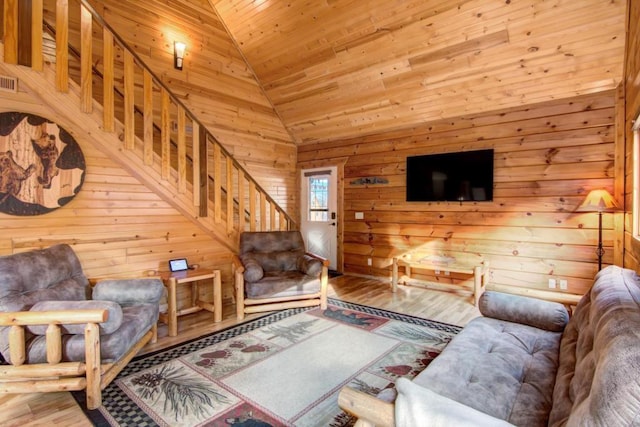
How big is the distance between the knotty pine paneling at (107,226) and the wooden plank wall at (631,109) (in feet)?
14.4

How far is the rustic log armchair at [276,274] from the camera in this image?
3703 mm

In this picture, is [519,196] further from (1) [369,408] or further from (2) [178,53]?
(2) [178,53]

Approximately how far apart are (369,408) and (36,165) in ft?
11.3

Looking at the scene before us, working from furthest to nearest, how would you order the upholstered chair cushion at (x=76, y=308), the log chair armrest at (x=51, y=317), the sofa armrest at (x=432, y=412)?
the upholstered chair cushion at (x=76, y=308) → the log chair armrest at (x=51, y=317) → the sofa armrest at (x=432, y=412)

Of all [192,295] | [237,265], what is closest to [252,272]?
[237,265]

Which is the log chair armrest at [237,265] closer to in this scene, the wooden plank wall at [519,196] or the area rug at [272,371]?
the area rug at [272,371]

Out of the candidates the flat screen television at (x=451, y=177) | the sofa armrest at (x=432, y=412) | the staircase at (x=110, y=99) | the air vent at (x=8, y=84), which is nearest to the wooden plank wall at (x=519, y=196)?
the flat screen television at (x=451, y=177)

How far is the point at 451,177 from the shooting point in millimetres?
4730

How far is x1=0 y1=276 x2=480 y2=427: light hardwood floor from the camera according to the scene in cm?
200

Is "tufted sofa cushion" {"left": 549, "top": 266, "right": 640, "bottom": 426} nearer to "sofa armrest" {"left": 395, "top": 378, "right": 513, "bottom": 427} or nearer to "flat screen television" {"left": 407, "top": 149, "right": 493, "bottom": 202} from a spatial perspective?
"sofa armrest" {"left": 395, "top": 378, "right": 513, "bottom": 427}

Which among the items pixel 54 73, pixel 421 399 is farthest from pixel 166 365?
pixel 54 73

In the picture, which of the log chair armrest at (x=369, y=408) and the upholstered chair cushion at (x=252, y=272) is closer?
the log chair armrest at (x=369, y=408)

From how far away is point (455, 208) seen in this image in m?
4.77

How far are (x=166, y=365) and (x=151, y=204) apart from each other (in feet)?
6.11
